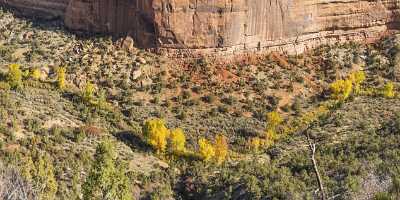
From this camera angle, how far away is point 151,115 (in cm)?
4900

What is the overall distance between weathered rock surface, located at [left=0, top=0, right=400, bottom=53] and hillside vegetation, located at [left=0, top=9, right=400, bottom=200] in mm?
1076

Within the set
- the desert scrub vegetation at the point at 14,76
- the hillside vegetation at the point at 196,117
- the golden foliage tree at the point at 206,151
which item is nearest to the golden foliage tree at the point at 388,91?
the hillside vegetation at the point at 196,117

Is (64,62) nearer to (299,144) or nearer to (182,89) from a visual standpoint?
(182,89)

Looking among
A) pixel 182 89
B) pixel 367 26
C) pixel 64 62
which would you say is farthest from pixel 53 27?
pixel 367 26

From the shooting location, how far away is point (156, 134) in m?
45.8

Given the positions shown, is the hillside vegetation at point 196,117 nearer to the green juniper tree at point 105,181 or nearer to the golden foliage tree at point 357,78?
the golden foliage tree at point 357,78

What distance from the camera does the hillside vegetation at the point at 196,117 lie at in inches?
1528

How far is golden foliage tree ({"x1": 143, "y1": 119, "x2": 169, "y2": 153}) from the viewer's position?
45.7m

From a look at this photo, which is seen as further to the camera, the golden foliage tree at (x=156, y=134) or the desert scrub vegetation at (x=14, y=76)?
the desert scrub vegetation at (x=14, y=76)

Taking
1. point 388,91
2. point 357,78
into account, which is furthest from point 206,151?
point 357,78

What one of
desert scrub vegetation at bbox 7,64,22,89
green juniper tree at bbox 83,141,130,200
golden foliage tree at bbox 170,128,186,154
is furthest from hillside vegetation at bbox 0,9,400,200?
green juniper tree at bbox 83,141,130,200

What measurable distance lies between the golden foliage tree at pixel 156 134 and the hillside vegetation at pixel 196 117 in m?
0.09

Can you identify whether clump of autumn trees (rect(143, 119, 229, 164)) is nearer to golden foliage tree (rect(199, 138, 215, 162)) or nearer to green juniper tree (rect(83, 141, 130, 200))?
golden foliage tree (rect(199, 138, 215, 162))

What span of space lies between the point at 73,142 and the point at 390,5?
28796 mm
